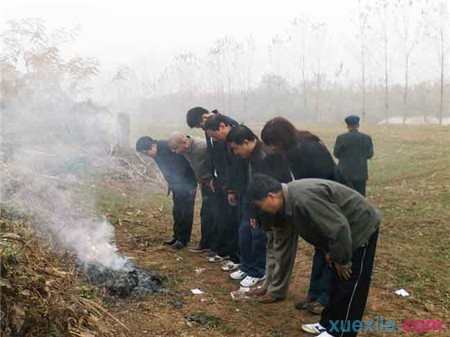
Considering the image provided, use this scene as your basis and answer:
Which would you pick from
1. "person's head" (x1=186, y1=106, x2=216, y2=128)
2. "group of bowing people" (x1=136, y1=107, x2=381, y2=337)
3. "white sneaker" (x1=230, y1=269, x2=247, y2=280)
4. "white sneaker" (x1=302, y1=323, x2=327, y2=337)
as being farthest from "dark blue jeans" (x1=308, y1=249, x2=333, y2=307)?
"person's head" (x1=186, y1=106, x2=216, y2=128)

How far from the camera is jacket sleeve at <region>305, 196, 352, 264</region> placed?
3.07 meters

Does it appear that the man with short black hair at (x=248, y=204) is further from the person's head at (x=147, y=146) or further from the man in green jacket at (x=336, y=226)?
the person's head at (x=147, y=146)

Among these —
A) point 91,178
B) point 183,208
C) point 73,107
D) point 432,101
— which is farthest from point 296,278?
point 432,101

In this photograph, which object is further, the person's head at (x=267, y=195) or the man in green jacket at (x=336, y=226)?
the person's head at (x=267, y=195)

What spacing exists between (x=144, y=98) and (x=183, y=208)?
4296 centimetres

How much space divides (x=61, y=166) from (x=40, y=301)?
727 centimetres

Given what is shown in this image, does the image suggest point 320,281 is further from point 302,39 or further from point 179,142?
point 302,39

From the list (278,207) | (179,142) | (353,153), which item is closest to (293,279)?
(179,142)

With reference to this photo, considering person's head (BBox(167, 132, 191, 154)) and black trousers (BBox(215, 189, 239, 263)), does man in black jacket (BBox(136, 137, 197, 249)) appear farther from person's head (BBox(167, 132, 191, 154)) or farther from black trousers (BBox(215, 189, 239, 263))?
black trousers (BBox(215, 189, 239, 263))

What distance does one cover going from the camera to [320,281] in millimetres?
4277

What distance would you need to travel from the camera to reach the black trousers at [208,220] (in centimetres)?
584

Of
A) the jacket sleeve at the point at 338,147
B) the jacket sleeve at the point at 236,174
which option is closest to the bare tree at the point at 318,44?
the jacket sleeve at the point at 338,147

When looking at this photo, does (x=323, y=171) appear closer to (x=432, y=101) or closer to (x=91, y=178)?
(x=91, y=178)

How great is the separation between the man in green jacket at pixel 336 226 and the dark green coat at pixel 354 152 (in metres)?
3.62
